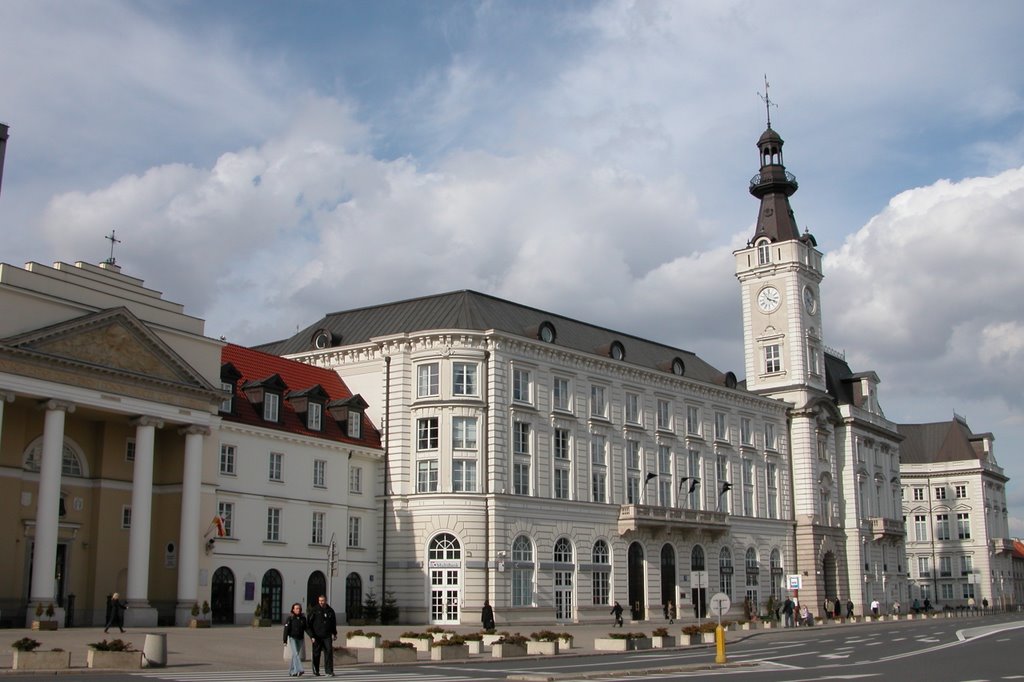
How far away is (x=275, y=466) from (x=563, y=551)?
56.9 feet

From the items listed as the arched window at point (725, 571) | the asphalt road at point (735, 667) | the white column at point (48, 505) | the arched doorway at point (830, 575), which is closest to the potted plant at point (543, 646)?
the asphalt road at point (735, 667)

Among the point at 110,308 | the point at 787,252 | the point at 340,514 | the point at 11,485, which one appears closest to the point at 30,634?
the point at 11,485

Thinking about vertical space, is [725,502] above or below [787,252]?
below

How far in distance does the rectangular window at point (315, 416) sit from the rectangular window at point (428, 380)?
5.31m

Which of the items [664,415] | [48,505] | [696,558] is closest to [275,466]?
[48,505]

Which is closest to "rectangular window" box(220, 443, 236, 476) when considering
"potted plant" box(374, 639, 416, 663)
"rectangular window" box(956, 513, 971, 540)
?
"potted plant" box(374, 639, 416, 663)

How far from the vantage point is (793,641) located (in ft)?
157

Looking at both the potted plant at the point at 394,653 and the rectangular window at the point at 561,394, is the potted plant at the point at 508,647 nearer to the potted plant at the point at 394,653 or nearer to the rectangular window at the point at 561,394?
the potted plant at the point at 394,653

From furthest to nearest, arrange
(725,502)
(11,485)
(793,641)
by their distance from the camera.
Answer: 1. (725,502)
2. (793,641)
3. (11,485)

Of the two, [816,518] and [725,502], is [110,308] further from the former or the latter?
[816,518]

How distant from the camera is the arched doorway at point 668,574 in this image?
69.5m

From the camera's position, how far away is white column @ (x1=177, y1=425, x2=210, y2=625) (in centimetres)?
4753

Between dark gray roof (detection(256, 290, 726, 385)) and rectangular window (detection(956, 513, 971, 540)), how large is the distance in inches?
2579

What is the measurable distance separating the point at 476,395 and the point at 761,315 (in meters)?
39.5
